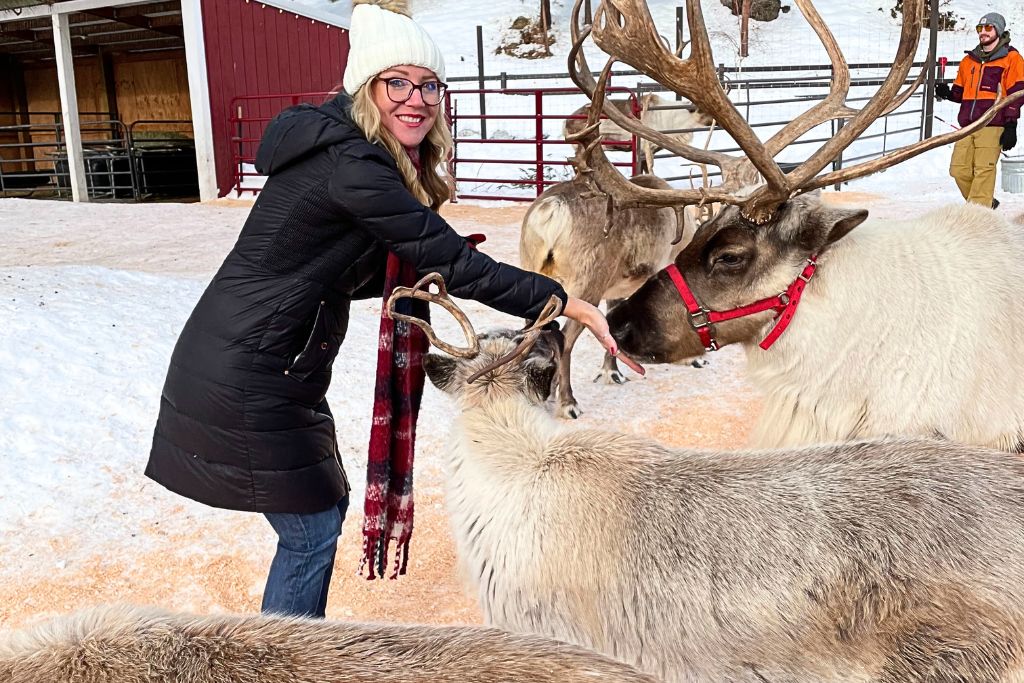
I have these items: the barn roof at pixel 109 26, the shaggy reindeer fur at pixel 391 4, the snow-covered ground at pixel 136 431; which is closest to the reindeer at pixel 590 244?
the snow-covered ground at pixel 136 431

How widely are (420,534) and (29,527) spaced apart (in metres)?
1.75

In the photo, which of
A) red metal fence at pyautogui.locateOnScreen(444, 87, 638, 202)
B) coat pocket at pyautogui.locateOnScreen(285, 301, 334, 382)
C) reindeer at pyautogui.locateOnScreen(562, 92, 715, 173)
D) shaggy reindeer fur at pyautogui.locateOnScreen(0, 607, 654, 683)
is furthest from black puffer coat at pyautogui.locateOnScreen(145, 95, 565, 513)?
reindeer at pyautogui.locateOnScreen(562, 92, 715, 173)

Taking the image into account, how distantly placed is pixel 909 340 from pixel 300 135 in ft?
6.74

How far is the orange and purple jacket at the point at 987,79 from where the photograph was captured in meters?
9.07

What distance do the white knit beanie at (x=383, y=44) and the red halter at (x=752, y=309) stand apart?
137 centimetres

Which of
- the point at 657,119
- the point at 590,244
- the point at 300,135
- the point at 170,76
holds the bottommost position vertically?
the point at 590,244

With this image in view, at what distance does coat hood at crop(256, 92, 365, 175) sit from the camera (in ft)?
7.82

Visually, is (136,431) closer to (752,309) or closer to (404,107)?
(404,107)

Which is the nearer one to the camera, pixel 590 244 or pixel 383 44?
pixel 383 44

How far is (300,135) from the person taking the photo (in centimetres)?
239

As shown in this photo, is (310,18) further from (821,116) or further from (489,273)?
(489,273)

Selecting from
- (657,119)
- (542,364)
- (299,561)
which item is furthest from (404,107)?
(657,119)

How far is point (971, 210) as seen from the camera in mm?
3340

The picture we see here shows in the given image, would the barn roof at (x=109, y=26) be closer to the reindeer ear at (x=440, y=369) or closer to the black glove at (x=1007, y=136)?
the black glove at (x=1007, y=136)
